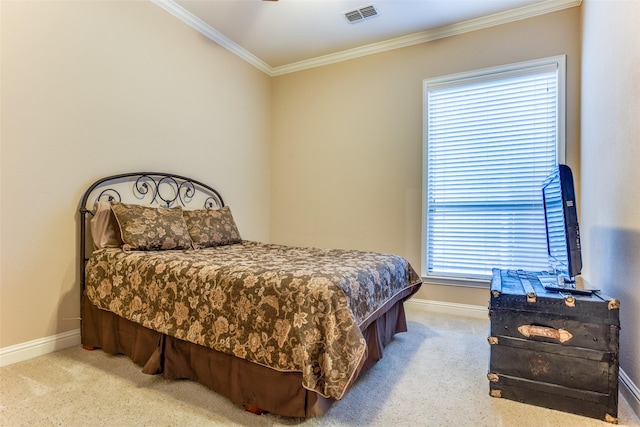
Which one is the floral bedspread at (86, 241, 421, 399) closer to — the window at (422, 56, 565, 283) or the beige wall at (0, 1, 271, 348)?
the beige wall at (0, 1, 271, 348)

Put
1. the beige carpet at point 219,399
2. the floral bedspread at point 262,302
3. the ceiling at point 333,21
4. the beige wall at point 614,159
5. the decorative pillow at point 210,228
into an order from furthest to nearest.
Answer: the ceiling at point 333,21, the decorative pillow at point 210,228, the beige wall at point 614,159, the beige carpet at point 219,399, the floral bedspread at point 262,302

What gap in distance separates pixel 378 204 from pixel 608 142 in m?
2.03

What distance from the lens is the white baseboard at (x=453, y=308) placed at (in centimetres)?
314

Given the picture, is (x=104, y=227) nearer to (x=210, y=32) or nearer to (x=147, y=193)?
(x=147, y=193)

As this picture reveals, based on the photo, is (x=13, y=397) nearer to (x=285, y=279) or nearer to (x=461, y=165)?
(x=285, y=279)

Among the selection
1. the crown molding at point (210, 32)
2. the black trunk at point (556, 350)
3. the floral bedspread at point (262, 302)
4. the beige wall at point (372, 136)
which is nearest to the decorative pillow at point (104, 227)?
the floral bedspread at point (262, 302)

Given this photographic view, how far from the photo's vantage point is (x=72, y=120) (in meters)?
2.37

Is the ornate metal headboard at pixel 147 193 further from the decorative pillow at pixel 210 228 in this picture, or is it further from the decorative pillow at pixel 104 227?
the decorative pillow at pixel 210 228

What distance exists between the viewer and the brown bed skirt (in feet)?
4.85

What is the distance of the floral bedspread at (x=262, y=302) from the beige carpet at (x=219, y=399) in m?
0.29

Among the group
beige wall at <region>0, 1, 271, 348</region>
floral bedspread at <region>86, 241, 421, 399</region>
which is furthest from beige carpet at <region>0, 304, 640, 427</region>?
beige wall at <region>0, 1, 271, 348</region>

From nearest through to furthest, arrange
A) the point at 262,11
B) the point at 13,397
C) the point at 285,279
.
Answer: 1. the point at 285,279
2. the point at 13,397
3. the point at 262,11

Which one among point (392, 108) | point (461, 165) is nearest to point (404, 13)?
point (392, 108)

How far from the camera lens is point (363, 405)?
5.42 feet
